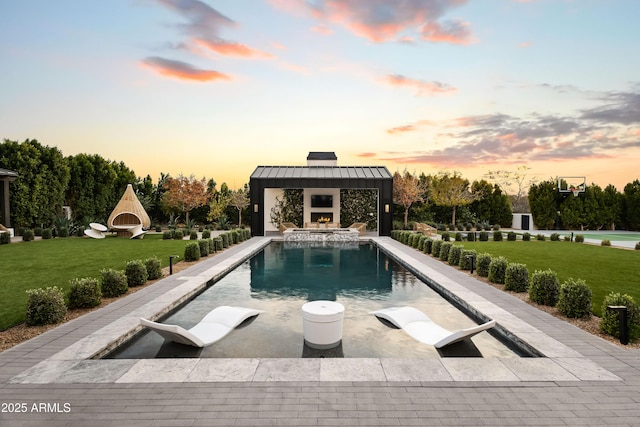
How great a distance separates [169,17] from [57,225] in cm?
1701

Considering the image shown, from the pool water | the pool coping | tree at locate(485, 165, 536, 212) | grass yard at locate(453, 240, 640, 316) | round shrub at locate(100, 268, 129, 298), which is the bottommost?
the pool water

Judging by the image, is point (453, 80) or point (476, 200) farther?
point (476, 200)

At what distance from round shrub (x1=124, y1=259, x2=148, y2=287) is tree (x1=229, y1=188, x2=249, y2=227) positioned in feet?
67.7

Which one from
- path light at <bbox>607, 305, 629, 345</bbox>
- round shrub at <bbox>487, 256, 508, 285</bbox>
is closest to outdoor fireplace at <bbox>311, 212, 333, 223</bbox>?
round shrub at <bbox>487, 256, 508, 285</bbox>

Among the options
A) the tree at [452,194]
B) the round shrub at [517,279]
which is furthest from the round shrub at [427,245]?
the tree at [452,194]

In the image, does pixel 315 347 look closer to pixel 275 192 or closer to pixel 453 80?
pixel 453 80

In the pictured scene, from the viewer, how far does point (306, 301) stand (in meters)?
8.45

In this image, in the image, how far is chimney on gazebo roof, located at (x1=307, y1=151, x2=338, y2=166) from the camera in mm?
30453

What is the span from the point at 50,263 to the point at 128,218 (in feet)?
39.9

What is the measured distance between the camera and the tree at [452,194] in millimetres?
28922

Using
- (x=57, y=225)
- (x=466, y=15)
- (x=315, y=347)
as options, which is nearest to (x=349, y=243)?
(x=466, y=15)

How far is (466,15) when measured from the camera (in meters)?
12.9

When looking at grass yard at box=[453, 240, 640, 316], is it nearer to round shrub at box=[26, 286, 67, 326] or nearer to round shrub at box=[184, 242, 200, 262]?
round shrub at box=[26, 286, 67, 326]

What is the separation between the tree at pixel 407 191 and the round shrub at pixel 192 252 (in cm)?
1883
